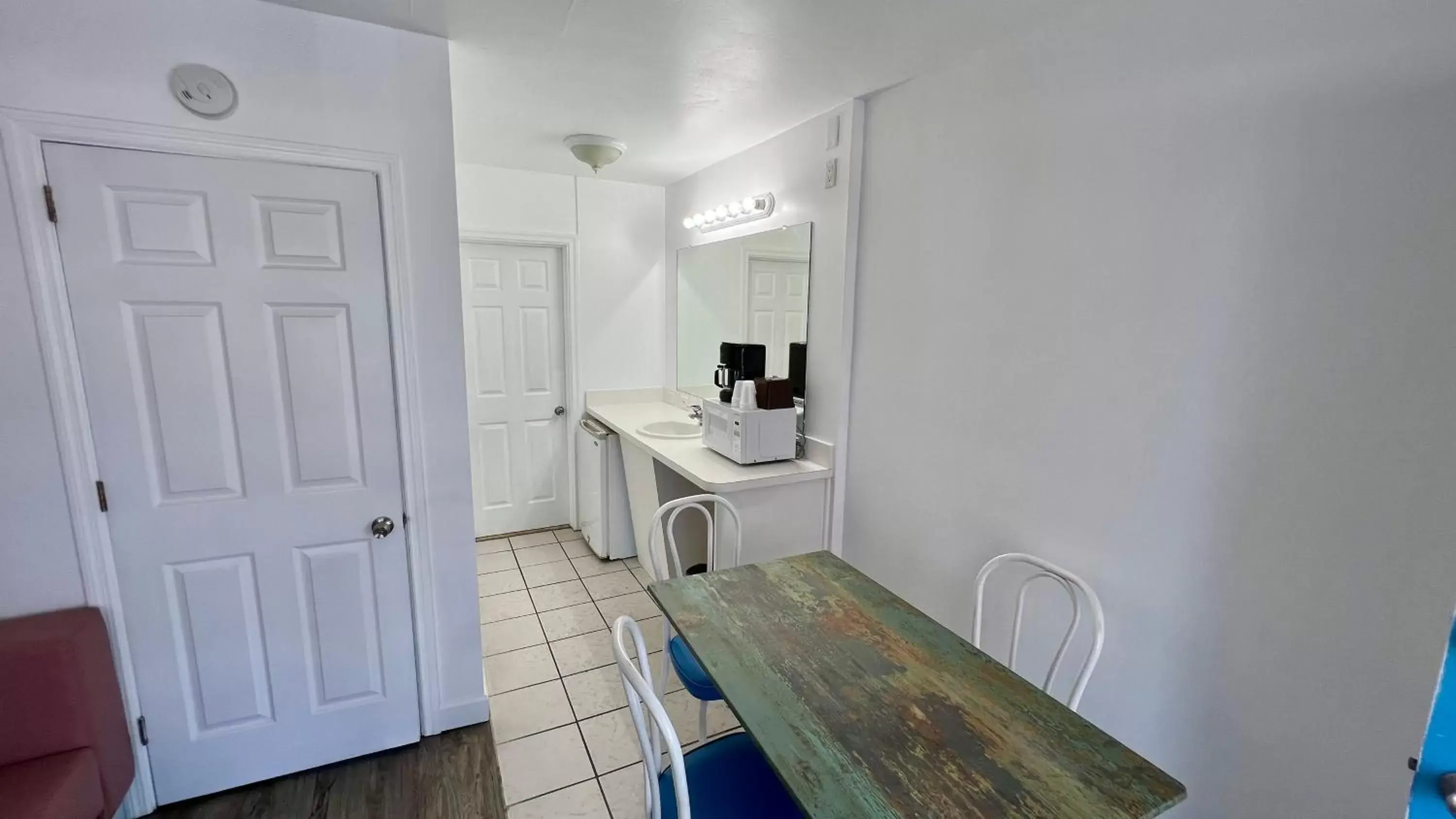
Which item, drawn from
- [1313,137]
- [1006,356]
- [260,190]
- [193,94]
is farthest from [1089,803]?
[193,94]

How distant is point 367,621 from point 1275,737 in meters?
2.41

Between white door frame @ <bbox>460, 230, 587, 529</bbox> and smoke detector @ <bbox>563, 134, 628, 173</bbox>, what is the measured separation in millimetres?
791

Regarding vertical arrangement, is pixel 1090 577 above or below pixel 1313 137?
below

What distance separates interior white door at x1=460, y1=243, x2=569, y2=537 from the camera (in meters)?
3.54

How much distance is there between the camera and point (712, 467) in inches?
97.0

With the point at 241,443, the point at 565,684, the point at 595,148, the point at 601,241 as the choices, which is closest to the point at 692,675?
the point at 565,684

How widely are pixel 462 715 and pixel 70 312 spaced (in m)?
1.64

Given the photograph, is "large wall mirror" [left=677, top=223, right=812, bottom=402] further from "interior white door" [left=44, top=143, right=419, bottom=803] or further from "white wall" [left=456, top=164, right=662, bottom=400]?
"interior white door" [left=44, top=143, right=419, bottom=803]

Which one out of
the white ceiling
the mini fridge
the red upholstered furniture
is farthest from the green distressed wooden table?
the mini fridge

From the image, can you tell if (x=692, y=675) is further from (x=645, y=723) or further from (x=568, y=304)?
(x=568, y=304)

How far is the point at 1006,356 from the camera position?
175cm

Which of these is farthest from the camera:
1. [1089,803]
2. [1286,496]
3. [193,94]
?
[193,94]

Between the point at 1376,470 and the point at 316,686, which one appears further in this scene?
the point at 316,686

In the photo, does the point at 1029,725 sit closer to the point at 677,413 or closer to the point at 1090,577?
the point at 1090,577
